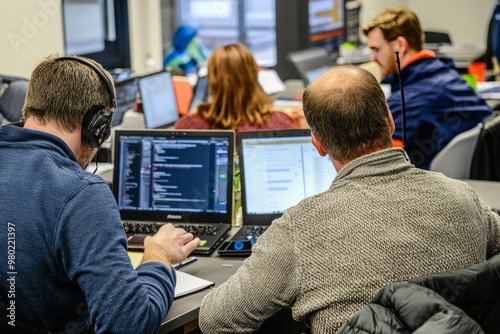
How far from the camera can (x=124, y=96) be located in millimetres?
4125

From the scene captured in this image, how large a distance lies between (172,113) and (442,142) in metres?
1.63

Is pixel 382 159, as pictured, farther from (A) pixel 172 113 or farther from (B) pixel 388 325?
(A) pixel 172 113

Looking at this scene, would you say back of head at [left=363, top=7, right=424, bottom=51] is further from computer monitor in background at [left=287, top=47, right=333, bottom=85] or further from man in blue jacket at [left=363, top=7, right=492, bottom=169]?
computer monitor in background at [left=287, top=47, right=333, bottom=85]

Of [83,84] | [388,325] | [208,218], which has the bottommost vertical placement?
[208,218]

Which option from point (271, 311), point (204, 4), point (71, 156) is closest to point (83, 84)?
point (71, 156)

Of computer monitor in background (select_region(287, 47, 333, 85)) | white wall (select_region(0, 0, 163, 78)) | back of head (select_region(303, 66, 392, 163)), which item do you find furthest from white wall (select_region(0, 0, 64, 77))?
back of head (select_region(303, 66, 392, 163))

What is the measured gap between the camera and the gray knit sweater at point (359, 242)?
1.66 metres

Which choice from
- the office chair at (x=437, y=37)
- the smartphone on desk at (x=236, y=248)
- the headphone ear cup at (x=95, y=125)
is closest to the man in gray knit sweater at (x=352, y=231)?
the headphone ear cup at (x=95, y=125)

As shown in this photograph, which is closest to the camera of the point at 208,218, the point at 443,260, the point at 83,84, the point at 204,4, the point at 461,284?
the point at 461,284

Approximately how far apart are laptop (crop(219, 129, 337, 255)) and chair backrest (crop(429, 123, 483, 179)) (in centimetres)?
93

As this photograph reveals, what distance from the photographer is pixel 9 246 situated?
177cm

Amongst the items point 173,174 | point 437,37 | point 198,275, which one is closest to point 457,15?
point 437,37

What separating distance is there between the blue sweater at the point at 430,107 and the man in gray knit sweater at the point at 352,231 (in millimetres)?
1755

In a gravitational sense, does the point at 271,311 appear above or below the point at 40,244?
below
